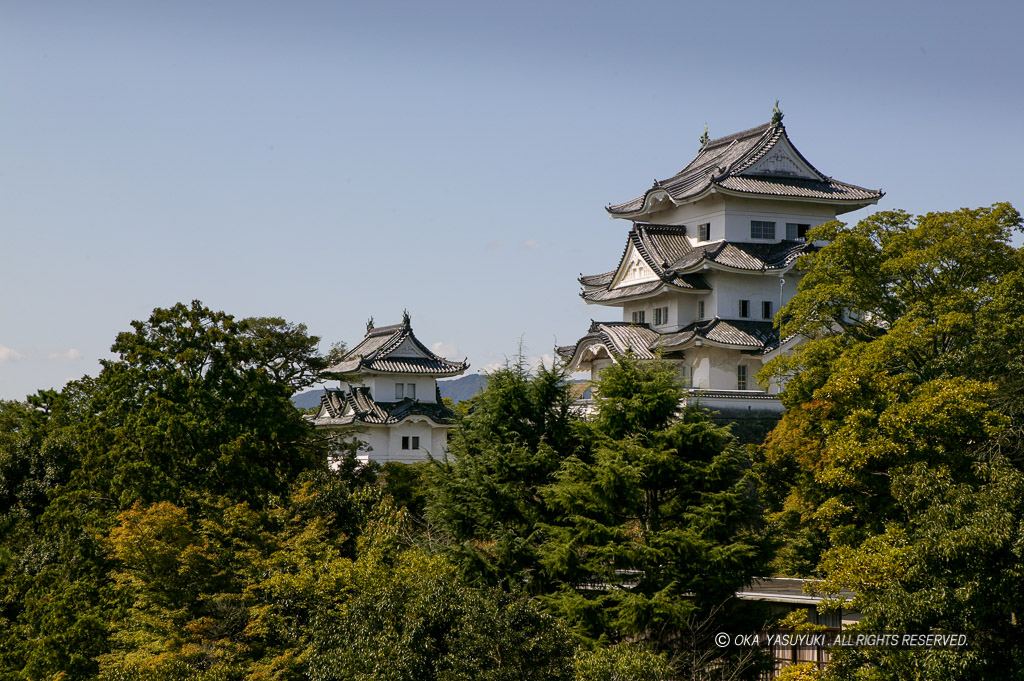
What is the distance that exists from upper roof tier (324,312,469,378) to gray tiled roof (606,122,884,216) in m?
12.3

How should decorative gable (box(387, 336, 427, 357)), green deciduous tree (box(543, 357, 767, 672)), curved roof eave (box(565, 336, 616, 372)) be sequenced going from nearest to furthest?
green deciduous tree (box(543, 357, 767, 672)) → curved roof eave (box(565, 336, 616, 372)) → decorative gable (box(387, 336, 427, 357))

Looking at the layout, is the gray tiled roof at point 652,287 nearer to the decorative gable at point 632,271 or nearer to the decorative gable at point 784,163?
the decorative gable at point 632,271

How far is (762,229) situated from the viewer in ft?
125

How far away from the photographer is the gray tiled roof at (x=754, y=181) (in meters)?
37.1

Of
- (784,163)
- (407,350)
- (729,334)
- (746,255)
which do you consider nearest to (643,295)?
(746,255)

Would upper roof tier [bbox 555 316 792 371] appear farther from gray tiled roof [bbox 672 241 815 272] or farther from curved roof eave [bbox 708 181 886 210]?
curved roof eave [bbox 708 181 886 210]

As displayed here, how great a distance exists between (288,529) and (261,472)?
2.76 m

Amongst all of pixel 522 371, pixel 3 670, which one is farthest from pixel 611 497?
pixel 3 670

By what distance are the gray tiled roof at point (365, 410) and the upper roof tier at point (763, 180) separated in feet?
44.6

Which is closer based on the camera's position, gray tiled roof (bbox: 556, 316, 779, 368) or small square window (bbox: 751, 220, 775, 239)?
gray tiled roof (bbox: 556, 316, 779, 368)

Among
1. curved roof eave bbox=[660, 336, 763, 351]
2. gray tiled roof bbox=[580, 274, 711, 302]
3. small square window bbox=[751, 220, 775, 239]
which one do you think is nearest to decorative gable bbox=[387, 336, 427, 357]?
gray tiled roof bbox=[580, 274, 711, 302]

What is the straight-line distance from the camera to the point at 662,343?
3584cm

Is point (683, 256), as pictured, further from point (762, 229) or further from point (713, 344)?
point (713, 344)

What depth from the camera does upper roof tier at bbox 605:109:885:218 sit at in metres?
37.1
